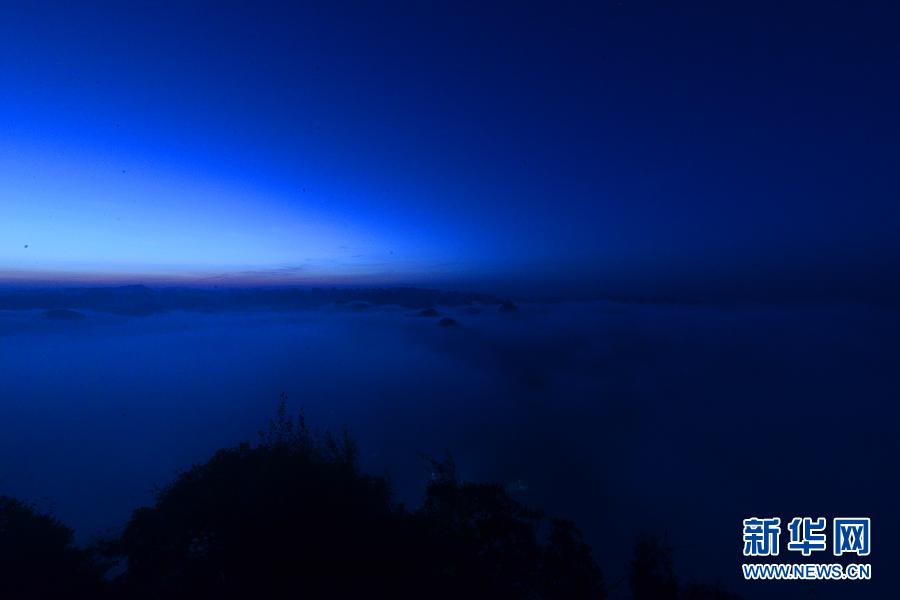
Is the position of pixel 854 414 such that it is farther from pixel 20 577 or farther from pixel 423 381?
pixel 20 577

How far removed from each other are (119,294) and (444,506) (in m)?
113

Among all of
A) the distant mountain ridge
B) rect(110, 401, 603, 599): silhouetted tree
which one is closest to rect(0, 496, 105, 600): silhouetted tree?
rect(110, 401, 603, 599): silhouetted tree

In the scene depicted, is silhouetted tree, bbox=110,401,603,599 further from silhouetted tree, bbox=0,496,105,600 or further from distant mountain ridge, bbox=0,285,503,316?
distant mountain ridge, bbox=0,285,503,316

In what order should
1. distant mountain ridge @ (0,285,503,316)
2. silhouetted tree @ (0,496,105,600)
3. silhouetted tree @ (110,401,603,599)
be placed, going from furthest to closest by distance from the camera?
distant mountain ridge @ (0,285,503,316)
silhouetted tree @ (110,401,603,599)
silhouetted tree @ (0,496,105,600)

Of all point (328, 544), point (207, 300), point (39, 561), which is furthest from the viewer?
point (207, 300)

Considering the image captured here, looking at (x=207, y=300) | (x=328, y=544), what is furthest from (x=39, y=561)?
(x=207, y=300)

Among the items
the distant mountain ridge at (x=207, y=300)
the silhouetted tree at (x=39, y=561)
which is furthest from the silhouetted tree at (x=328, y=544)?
the distant mountain ridge at (x=207, y=300)

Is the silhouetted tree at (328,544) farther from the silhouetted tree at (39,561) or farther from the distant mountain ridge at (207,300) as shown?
the distant mountain ridge at (207,300)

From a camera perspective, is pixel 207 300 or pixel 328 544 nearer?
pixel 328 544

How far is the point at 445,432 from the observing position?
53.0 meters

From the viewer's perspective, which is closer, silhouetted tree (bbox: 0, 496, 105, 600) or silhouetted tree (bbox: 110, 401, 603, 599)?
silhouetted tree (bbox: 0, 496, 105, 600)

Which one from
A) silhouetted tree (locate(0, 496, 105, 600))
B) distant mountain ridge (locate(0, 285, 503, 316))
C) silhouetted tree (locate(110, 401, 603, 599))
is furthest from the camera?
distant mountain ridge (locate(0, 285, 503, 316))

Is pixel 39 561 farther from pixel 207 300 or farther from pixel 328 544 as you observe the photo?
pixel 207 300

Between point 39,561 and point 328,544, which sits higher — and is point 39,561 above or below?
below
